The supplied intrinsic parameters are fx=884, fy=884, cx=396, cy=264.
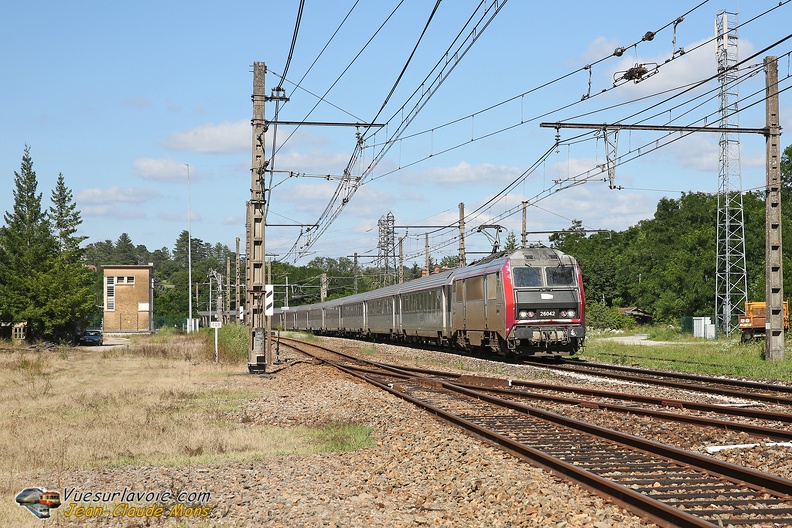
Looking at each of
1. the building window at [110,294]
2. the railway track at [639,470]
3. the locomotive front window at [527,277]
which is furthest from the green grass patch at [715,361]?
the building window at [110,294]

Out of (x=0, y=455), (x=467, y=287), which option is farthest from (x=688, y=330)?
(x=0, y=455)

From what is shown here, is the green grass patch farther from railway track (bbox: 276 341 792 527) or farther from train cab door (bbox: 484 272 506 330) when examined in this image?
railway track (bbox: 276 341 792 527)

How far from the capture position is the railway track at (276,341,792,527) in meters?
7.33

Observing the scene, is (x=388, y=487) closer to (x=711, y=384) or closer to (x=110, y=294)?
(x=711, y=384)

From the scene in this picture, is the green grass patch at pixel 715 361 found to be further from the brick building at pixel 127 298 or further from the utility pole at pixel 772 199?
the brick building at pixel 127 298

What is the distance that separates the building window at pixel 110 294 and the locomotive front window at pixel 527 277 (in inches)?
2786

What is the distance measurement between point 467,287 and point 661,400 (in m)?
16.0

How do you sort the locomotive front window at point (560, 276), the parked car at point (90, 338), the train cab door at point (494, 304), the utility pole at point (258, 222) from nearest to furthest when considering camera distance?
the utility pole at point (258, 222) → the train cab door at point (494, 304) → the locomotive front window at point (560, 276) → the parked car at point (90, 338)

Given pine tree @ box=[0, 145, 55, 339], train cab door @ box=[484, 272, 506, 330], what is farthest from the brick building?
train cab door @ box=[484, 272, 506, 330]

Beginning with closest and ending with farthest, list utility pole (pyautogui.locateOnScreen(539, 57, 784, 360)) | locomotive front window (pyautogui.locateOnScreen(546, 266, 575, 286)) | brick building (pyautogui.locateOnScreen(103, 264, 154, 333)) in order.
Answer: utility pole (pyautogui.locateOnScreen(539, 57, 784, 360)) → locomotive front window (pyautogui.locateOnScreen(546, 266, 575, 286)) → brick building (pyautogui.locateOnScreen(103, 264, 154, 333))

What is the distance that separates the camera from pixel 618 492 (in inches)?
311

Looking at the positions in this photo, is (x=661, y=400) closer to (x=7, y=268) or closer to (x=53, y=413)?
(x=53, y=413)

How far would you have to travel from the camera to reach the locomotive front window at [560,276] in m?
26.4

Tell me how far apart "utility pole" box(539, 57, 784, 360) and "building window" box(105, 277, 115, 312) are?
72.8m
